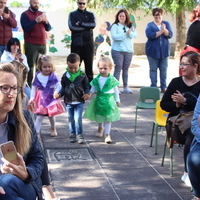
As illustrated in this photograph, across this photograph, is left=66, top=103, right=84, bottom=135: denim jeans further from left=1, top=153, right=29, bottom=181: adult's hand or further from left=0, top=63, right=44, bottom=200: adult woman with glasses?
left=1, top=153, right=29, bottom=181: adult's hand

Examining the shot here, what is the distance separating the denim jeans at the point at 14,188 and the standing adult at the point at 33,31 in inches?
271

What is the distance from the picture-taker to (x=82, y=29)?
33.2 feet

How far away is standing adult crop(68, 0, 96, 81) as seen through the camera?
10070 mm

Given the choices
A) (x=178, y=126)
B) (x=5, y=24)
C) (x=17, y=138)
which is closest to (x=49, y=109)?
(x=178, y=126)

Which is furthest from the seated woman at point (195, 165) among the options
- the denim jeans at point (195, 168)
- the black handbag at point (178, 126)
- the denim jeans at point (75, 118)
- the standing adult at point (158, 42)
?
the standing adult at point (158, 42)

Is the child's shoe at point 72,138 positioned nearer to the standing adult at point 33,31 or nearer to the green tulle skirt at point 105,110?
the green tulle skirt at point 105,110

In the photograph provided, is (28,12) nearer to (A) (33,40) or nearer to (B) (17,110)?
(A) (33,40)

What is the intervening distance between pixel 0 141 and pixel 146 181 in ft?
7.88

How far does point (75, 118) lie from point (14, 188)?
3659 millimetres

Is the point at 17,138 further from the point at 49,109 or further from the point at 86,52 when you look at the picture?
the point at 86,52

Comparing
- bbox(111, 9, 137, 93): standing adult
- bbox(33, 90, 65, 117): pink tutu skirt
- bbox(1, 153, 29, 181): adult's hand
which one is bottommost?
bbox(33, 90, 65, 117): pink tutu skirt

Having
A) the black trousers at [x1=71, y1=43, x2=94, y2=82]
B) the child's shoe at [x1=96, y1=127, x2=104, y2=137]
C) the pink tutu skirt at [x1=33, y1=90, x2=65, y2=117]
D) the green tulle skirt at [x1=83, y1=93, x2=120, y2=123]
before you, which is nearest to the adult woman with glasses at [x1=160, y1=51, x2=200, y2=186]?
the green tulle skirt at [x1=83, y1=93, x2=120, y2=123]

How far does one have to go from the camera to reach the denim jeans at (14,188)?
301cm

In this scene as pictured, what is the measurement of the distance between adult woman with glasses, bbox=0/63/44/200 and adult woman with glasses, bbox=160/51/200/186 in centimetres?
226
